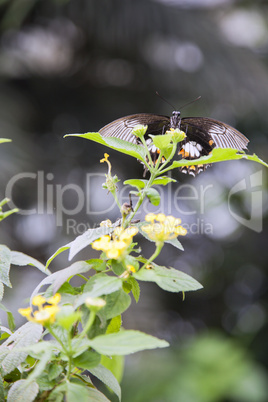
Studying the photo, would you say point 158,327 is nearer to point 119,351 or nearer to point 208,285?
point 208,285

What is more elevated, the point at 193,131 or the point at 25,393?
the point at 193,131

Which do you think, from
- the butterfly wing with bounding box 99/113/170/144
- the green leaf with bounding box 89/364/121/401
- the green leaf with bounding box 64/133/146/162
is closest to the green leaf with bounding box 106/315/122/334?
the green leaf with bounding box 89/364/121/401

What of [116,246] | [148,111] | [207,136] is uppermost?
[148,111]

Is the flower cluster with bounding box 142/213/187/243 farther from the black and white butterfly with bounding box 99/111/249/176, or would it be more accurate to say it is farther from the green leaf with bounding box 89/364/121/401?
the black and white butterfly with bounding box 99/111/249/176

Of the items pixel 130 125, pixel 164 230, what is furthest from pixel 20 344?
pixel 130 125

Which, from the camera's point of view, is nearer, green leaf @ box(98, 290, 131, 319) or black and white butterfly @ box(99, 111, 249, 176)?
green leaf @ box(98, 290, 131, 319)

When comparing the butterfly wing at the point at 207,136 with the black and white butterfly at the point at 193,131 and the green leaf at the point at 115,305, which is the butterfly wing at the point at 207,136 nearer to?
the black and white butterfly at the point at 193,131

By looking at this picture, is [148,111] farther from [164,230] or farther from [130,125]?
[164,230]
